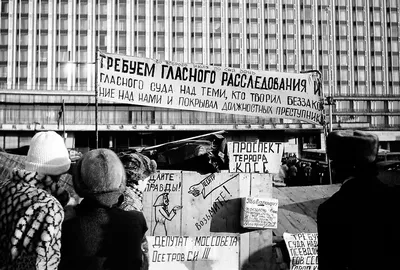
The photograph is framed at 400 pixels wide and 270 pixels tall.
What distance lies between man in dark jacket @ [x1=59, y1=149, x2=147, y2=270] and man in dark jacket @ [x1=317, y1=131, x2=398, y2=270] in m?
1.26

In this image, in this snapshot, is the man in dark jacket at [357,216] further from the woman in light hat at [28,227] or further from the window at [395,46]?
the window at [395,46]

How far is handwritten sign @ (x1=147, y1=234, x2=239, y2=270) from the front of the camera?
5.70 meters

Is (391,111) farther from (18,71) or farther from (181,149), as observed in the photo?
(181,149)

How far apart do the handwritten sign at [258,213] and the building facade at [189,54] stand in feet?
186

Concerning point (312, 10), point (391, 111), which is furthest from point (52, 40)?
point (391, 111)

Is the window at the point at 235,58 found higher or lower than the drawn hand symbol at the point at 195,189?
higher

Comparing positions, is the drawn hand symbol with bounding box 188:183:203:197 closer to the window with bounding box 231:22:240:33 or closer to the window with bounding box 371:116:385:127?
the window with bounding box 231:22:240:33

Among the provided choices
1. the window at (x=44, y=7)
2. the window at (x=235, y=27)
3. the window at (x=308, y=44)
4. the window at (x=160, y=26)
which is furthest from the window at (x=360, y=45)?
the window at (x=44, y=7)

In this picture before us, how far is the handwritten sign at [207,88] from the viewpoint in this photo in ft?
22.5

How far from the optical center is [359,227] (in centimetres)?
237

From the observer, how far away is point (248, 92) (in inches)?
291

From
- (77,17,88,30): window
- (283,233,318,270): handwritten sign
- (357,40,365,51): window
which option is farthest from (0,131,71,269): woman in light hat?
(357,40,365,51): window

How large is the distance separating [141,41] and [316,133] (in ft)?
Answer: 113

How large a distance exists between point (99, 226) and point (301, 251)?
436 centimetres
